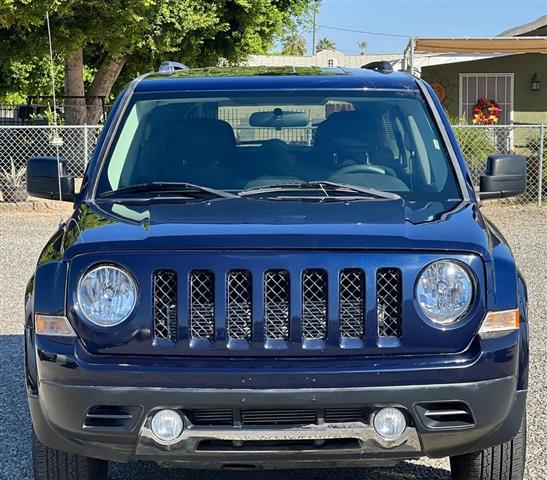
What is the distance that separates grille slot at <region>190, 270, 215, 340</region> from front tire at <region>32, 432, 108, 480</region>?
830mm

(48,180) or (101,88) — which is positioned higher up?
(101,88)

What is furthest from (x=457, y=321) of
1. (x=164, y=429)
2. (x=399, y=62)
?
(x=399, y=62)

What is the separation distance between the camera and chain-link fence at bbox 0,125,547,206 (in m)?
15.8

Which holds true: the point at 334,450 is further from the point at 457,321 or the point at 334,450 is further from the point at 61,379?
the point at 61,379

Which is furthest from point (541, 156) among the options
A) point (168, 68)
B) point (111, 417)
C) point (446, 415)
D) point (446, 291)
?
point (111, 417)

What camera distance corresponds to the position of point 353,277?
11.3 feet

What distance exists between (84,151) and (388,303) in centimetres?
1275

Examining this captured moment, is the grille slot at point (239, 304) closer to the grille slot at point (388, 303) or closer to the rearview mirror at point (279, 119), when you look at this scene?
the grille slot at point (388, 303)

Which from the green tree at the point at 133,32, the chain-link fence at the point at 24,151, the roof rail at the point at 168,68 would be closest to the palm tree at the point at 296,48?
the green tree at the point at 133,32

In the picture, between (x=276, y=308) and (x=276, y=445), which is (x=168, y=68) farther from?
(x=276, y=445)

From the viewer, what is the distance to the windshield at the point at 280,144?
4.55 m

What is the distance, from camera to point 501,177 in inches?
190

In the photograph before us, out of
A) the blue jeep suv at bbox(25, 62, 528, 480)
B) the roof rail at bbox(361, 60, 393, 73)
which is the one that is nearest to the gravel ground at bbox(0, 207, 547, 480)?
the blue jeep suv at bbox(25, 62, 528, 480)

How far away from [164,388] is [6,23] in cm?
1332
